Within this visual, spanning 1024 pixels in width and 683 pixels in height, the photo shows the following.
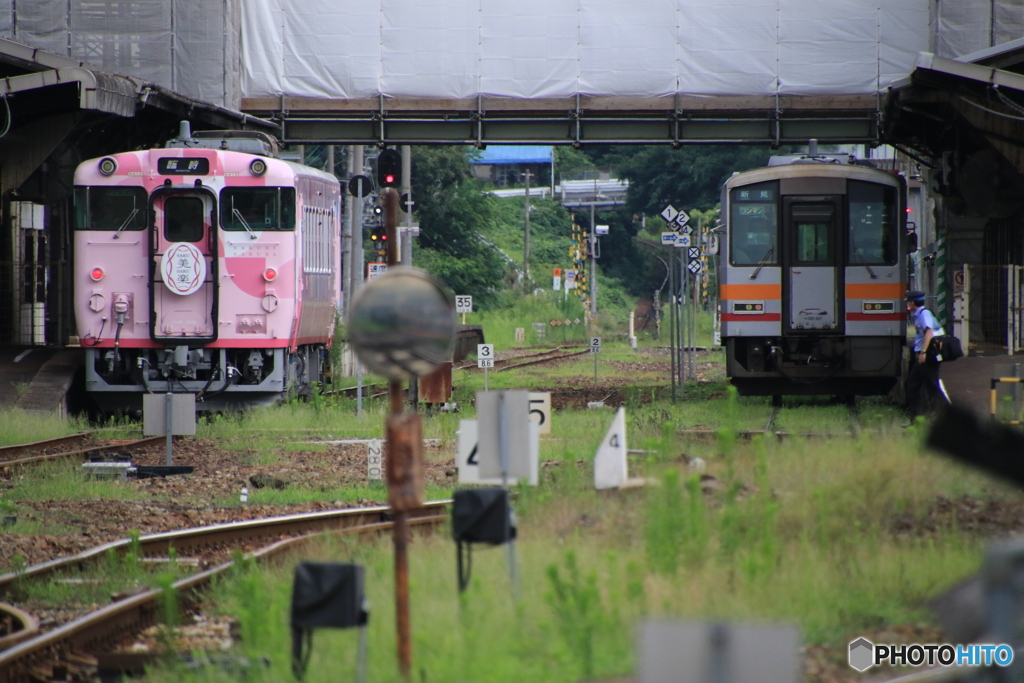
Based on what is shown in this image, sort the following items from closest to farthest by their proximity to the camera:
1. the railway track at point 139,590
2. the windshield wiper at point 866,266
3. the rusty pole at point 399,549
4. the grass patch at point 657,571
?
the rusty pole at point 399,549
the grass patch at point 657,571
the railway track at point 139,590
the windshield wiper at point 866,266

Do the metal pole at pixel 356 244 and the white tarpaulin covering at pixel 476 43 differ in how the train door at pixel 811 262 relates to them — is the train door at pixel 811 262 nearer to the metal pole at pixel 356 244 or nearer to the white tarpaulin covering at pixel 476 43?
the white tarpaulin covering at pixel 476 43

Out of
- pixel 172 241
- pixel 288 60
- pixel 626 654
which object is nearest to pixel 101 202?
pixel 172 241

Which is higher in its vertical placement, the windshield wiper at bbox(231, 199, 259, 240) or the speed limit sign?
the windshield wiper at bbox(231, 199, 259, 240)

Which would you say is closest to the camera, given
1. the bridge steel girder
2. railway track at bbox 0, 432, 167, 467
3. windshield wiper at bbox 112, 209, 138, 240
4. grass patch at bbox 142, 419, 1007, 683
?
grass patch at bbox 142, 419, 1007, 683

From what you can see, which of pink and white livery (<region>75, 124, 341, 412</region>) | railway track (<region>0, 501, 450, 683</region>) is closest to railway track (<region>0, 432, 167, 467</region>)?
pink and white livery (<region>75, 124, 341, 412</region>)

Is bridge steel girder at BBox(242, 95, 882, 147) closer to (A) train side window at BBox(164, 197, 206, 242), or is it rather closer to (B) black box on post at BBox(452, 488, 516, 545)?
(A) train side window at BBox(164, 197, 206, 242)

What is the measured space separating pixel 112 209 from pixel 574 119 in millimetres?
9300

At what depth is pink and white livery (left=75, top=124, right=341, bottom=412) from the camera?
58.5ft

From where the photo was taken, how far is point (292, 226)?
17984 millimetres

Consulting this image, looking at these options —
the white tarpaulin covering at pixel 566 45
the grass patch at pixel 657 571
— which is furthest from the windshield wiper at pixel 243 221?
the grass patch at pixel 657 571

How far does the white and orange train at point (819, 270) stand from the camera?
18.9 m

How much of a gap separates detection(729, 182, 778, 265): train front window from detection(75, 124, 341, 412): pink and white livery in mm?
6474

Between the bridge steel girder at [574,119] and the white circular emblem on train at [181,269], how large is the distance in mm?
7024

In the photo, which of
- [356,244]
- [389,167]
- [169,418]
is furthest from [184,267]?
[356,244]
